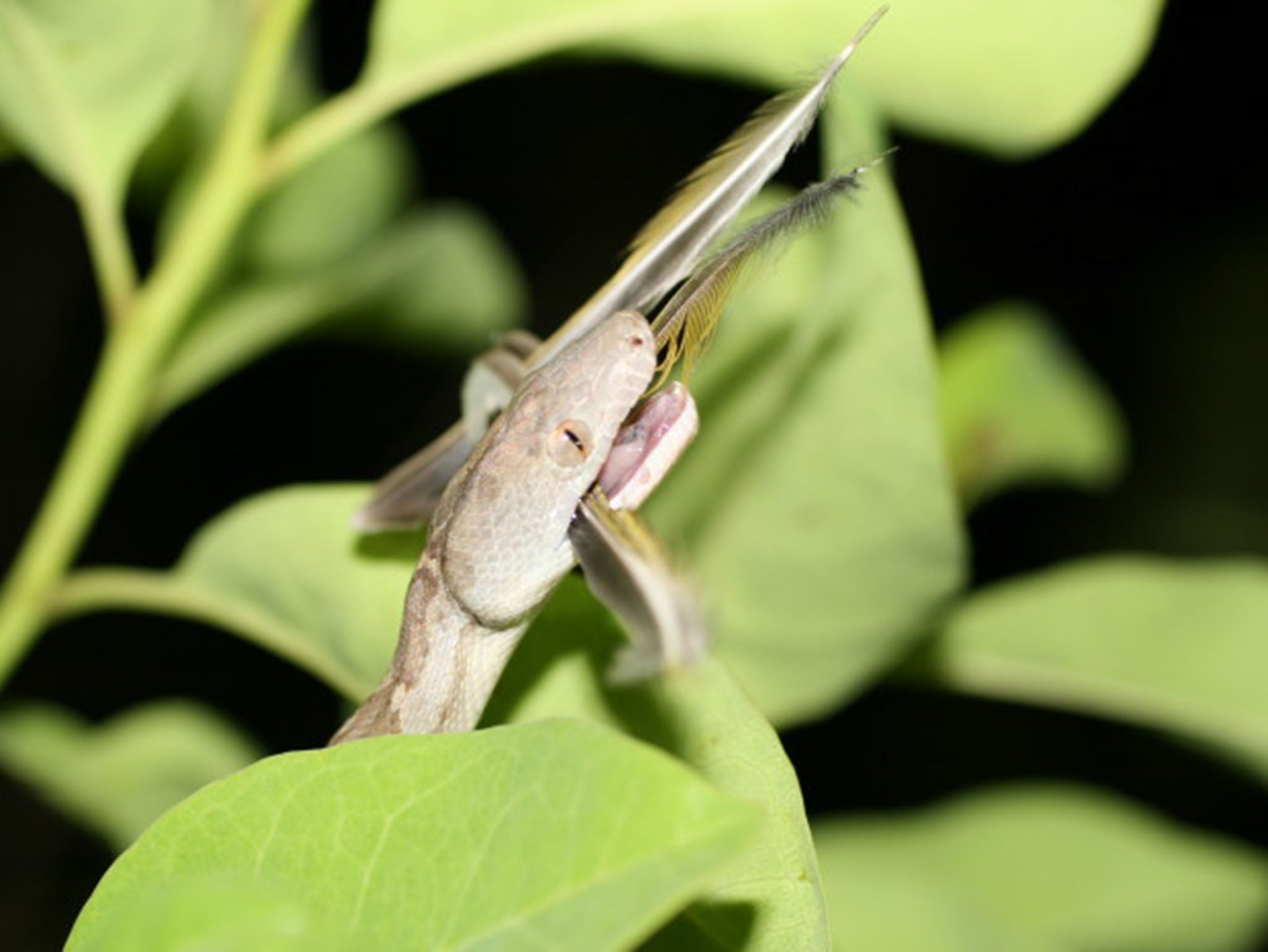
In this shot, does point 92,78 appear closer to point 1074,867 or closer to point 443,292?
point 443,292

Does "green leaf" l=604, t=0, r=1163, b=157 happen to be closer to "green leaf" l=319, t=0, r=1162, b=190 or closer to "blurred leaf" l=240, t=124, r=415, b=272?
"green leaf" l=319, t=0, r=1162, b=190

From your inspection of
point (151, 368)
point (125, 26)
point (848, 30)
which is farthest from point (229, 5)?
point (848, 30)

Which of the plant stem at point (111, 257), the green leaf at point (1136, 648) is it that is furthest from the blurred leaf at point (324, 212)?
the green leaf at point (1136, 648)

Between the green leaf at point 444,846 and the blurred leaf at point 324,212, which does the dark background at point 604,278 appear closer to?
the blurred leaf at point 324,212

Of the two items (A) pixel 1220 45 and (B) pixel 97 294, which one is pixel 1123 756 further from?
(B) pixel 97 294

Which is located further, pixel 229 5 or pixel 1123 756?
pixel 1123 756
